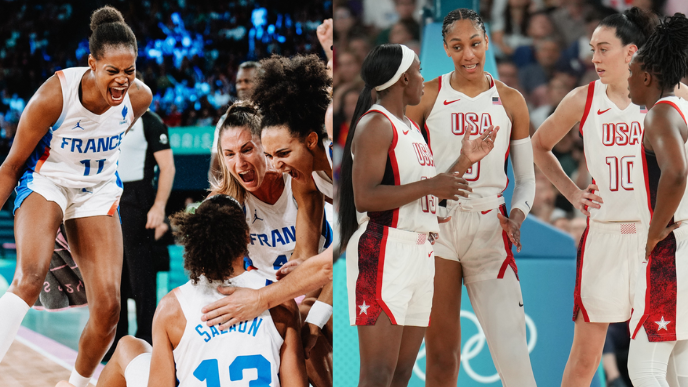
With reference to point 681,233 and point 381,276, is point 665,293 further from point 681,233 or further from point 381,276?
point 381,276

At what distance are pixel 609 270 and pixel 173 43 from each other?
5400 millimetres

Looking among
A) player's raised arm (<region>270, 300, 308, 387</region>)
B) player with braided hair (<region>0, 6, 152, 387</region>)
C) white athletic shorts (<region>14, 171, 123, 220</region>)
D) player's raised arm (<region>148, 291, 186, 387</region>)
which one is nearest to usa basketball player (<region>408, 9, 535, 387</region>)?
player's raised arm (<region>270, 300, 308, 387</region>)

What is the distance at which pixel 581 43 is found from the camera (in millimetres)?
2807

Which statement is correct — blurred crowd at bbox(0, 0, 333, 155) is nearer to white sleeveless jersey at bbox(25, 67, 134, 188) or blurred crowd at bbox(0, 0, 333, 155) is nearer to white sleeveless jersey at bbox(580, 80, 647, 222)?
white sleeveless jersey at bbox(25, 67, 134, 188)

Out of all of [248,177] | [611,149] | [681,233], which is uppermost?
[611,149]

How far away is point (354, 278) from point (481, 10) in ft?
4.99

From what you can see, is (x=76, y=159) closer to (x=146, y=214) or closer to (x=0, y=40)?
(x=146, y=214)

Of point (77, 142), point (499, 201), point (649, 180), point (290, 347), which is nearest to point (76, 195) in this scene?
point (77, 142)

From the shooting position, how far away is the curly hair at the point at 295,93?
8.75 ft

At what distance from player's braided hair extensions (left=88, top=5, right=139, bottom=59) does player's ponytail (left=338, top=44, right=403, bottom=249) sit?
3.36 feet

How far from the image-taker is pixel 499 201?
2.60 metres

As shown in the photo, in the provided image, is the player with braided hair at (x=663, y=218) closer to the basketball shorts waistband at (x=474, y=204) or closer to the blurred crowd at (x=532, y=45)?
the blurred crowd at (x=532, y=45)

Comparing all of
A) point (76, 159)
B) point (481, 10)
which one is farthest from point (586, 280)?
point (76, 159)

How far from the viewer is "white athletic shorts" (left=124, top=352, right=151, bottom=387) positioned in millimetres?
2469
